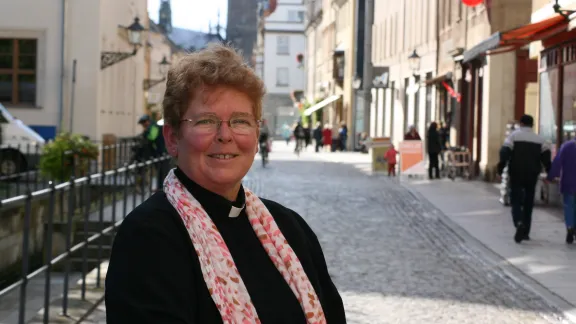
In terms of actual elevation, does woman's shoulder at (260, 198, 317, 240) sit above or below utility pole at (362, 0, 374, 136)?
below

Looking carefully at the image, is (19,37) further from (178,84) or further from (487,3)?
(178,84)

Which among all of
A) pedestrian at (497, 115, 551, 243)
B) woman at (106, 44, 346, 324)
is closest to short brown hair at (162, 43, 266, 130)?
woman at (106, 44, 346, 324)

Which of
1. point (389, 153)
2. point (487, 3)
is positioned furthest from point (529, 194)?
point (389, 153)

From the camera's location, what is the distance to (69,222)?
32.7 ft

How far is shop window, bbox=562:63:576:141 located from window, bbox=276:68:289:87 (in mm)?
100179

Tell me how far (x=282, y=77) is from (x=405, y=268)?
111m

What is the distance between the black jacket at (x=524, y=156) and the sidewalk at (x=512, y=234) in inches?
35.2

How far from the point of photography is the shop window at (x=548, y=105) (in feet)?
80.2

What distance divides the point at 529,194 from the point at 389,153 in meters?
18.8

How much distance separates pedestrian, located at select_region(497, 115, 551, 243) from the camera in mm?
16594

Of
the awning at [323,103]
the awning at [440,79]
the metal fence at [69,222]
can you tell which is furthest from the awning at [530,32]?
the awning at [323,103]

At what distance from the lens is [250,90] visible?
3434 millimetres

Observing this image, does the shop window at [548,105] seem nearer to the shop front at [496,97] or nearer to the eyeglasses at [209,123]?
the shop front at [496,97]

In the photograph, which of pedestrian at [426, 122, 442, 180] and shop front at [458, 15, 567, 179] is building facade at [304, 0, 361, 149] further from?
shop front at [458, 15, 567, 179]
